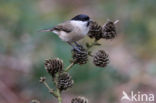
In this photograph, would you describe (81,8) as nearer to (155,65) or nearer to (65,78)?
(155,65)

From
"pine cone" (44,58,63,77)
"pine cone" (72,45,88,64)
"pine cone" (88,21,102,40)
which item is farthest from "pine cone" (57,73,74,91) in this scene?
"pine cone" (88,21,102,40)

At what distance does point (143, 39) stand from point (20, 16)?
5.84 ft

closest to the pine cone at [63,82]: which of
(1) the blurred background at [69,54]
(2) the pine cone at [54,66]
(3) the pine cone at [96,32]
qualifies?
(2) the pine cone at [54,66]

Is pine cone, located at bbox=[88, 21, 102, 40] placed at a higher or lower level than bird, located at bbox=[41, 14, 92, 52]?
lower

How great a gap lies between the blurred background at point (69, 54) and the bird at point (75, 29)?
Result: 3.03 ft

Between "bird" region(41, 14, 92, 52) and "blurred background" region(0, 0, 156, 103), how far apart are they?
3.03 ft

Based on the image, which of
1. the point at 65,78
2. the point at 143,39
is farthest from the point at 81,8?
the point at 65,78

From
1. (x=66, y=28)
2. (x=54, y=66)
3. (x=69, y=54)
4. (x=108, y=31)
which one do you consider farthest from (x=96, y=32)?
(x=69, y=54)

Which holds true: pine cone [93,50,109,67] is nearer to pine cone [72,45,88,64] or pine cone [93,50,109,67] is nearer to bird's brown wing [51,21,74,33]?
pine cone [72,45,88,64]

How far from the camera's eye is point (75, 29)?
141 inches

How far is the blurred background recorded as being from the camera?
4.91m

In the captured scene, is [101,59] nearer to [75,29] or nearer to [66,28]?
[75,29]

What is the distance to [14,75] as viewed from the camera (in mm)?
6215

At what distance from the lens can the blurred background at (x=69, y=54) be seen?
4.91 meters
